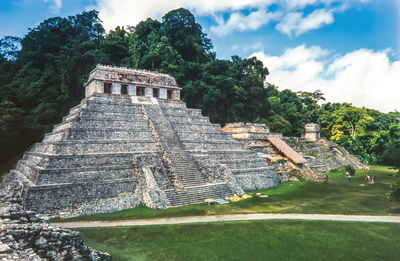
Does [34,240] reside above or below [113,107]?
below

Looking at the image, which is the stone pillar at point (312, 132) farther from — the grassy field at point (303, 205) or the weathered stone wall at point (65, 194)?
the weathered stone wall at point (65, 194)

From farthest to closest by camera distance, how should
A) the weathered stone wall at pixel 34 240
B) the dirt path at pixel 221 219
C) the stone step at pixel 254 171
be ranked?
the stone step at pixel 254 171, the dirt path at pixel 221 219, the weathered stone wall at pixel 34 240

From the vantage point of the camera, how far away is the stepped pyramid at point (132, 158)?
17938mm

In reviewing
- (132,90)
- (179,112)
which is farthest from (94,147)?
(179,112)

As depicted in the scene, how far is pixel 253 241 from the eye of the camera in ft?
40.2

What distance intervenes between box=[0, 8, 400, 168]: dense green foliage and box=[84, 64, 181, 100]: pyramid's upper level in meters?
9.19

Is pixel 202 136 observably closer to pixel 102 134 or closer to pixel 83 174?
pixel 102 134

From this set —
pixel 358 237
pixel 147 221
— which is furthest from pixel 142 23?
pixel 358 237

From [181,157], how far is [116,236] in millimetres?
11415

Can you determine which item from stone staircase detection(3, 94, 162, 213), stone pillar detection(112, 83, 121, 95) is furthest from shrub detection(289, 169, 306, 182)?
stone pillar detection(112, 83, 121, 95)

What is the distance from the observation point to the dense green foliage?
3453 centimetres

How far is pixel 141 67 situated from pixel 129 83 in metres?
15.2

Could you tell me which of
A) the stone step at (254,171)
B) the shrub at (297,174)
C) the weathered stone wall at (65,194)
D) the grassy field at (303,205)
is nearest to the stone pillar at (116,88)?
the weathered stone wall at (65,194)

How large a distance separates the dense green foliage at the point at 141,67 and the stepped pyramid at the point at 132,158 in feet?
32.9
